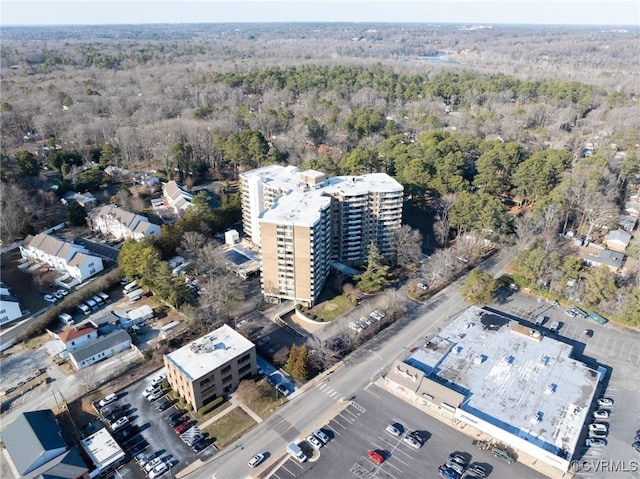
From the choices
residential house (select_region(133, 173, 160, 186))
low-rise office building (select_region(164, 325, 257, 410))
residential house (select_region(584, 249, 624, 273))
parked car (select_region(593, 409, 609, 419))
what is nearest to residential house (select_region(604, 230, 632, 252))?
residential house (select_region(584, 249, 624, 273))

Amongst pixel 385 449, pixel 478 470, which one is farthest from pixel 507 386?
pixel 385 449

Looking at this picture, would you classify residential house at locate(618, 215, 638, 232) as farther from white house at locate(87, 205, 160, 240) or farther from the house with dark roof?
the house with dark roof

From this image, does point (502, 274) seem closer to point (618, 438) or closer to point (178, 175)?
point (618, 438)

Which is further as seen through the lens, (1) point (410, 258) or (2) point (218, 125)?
(2) point (218, 125)

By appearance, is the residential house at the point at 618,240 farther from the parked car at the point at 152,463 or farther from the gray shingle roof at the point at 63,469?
the gray shingle roof at the point at 63,469

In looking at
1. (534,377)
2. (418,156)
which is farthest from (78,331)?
(418,156)

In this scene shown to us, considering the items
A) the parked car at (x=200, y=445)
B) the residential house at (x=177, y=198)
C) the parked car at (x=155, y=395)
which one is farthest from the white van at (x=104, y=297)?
the parked car at (x=200, y=445)
